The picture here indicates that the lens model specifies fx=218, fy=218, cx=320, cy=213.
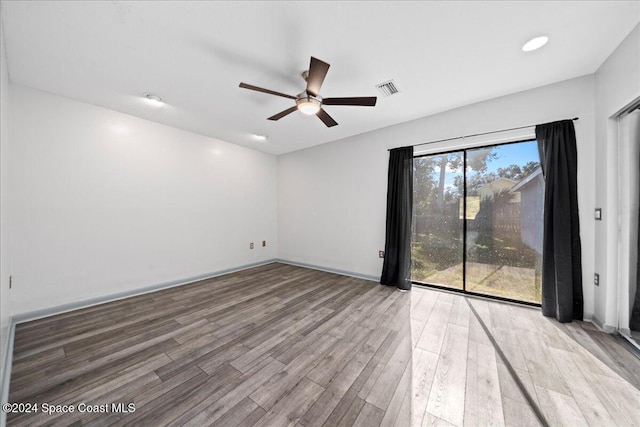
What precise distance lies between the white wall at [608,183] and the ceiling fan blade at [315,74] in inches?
102

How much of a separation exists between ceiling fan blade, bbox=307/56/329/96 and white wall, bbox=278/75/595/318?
1.18 meters

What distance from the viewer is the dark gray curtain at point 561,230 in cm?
232

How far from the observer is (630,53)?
1.80 metres

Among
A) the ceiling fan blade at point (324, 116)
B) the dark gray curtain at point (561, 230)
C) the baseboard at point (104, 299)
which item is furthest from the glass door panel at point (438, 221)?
the baseboard at point (104, 299)

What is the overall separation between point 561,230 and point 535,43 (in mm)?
1873

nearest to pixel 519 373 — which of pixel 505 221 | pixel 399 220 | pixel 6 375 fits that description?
pixel 505 221

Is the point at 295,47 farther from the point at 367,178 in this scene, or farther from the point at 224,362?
the point at 224,362

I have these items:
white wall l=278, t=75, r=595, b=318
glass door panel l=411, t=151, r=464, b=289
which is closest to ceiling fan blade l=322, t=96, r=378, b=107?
white wall l=278, t=75, r=595, b=318

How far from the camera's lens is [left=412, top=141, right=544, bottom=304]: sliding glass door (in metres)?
2.74

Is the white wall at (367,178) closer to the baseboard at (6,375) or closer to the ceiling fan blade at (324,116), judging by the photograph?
the ceiling fan blade at (324,116)

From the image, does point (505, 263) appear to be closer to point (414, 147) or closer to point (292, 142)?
point (414, 147)

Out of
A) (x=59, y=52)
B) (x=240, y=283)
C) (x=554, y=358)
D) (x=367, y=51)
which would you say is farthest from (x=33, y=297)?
(x=554, y=358)

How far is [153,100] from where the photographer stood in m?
2.74

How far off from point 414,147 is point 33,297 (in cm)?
519
